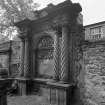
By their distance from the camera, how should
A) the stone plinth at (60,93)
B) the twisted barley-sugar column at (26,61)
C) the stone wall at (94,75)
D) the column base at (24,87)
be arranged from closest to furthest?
the stone wall at (94,75), the stone plinth at (60,93), the column base at (24,87), the twisted barley-sugar column at (26,61)

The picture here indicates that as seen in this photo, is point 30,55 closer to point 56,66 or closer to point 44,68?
point 44,68

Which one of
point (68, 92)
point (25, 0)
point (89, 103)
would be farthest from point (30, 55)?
point (25, 0)

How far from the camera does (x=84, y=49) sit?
15.3 ft

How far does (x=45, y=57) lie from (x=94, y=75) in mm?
3302

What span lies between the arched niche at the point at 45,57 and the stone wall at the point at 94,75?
224cm

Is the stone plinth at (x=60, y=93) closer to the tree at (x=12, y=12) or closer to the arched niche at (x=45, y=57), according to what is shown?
the arched niche at (x=45, y=57)

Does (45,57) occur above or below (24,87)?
above

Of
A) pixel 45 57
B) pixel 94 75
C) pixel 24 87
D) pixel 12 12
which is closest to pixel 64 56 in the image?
pixel 94 75

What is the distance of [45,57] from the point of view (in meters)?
6.52

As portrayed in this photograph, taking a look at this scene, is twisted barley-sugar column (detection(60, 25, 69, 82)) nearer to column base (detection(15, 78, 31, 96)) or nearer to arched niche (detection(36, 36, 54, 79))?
arched niche (detection(36, 36, 54, 79))

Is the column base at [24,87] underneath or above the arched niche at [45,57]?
underneath

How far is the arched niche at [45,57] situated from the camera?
6223 mm

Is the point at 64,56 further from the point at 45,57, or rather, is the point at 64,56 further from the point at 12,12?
the point at 12,12

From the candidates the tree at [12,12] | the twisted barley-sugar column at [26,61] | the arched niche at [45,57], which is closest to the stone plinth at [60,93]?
the arched niche at [45,57]
